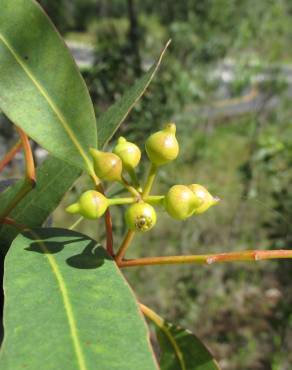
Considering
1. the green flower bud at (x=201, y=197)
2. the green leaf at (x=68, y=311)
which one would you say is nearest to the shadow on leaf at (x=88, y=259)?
the green leaf at (x=68, y=311)

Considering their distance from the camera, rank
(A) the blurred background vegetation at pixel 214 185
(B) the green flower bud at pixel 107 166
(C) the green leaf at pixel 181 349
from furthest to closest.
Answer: (A) the blurred background vegetation at pixel 214 185, (C) the green leaf at pixel 181 349, (B) the green flower bud at pixel 107 166

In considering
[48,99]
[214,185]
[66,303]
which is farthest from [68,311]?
[214,185]

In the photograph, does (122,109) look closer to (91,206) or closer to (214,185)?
(91,206)

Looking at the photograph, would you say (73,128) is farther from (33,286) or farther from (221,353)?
(221,353)

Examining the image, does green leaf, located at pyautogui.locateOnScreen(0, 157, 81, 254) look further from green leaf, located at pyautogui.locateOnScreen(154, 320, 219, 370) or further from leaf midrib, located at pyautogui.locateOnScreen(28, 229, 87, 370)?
green leaf, located at pyautogui.locateOnScreen(154, 320, 219, 370)

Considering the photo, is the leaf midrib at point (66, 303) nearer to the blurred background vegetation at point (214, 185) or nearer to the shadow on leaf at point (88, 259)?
the shadow on leaf at point (88, 259)

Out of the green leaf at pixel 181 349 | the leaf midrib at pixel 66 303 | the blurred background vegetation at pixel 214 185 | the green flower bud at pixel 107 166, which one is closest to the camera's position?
the leaf midrib at pixel 66 303
